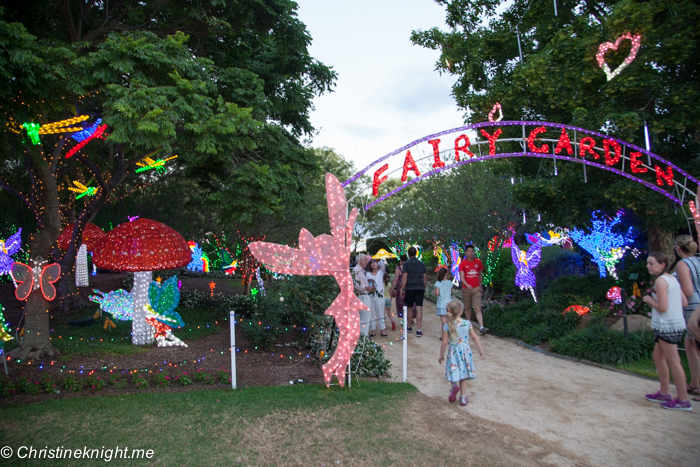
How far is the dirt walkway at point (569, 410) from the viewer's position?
4531 mm

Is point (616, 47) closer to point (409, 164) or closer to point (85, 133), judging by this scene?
point (409, 164)

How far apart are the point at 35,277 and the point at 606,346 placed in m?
9.76

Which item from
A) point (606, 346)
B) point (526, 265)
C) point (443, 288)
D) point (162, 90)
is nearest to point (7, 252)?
point (162, 90)

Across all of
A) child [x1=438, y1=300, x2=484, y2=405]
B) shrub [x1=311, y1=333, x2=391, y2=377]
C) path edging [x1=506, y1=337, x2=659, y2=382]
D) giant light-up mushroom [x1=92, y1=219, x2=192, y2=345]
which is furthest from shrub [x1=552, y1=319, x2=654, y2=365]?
giant light-up mushroom [x1=92, y1=219, x2=192, y2=345]

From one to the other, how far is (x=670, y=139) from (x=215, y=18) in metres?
9.97

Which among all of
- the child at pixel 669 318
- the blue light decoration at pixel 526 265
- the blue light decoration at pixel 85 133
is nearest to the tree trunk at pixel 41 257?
the blue light decoration at pixel 85 133

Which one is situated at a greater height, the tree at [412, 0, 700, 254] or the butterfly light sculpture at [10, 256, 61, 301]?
the tree at [412, 0, 700, 254]

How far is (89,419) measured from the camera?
5129mm

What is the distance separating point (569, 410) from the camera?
224 inches

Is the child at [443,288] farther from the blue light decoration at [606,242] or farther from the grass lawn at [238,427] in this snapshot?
the blue light decoration at [606,242]

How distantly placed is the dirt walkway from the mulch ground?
170 cm

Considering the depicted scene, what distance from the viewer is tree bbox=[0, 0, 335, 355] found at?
20.7 ft

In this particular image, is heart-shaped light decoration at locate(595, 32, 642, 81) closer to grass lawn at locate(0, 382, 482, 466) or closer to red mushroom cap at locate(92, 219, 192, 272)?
grass lawn at locate(0, 382, 482, 466)

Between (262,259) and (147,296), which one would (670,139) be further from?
(147,296)
